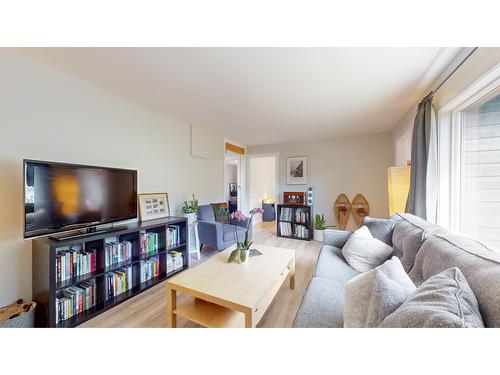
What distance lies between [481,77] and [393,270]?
1436 millimetres

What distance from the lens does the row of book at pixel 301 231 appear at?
3.73 metres

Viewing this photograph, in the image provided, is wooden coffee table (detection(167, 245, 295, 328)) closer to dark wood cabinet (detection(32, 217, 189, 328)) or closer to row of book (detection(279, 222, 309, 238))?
dark wood cabinet (detection(32, 217, 189, 328))

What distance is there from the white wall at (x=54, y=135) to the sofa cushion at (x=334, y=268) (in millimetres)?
2252

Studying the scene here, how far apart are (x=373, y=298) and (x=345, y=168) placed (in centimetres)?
358

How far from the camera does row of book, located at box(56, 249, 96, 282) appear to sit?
143 cm

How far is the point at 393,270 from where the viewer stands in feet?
3.04

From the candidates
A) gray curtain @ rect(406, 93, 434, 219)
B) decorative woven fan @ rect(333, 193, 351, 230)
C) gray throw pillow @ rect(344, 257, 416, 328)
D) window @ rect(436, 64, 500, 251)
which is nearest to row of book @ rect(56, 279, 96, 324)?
gray throw pillow @ rect(344, 257, 416, 328)

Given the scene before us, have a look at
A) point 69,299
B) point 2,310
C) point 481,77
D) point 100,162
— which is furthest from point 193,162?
point 481,77

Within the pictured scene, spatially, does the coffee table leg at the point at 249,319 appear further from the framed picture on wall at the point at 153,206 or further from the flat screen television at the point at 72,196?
the framed picture on wall at the point at 153,206

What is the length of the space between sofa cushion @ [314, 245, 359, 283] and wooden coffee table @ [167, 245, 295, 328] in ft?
1.08

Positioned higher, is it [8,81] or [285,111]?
[285,111]

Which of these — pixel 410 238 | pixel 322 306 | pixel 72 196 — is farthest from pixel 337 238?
pixel 72 196

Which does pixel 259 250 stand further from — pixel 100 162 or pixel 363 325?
pixel 100 162

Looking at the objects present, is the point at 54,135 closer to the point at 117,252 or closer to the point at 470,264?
the point at 117,252
